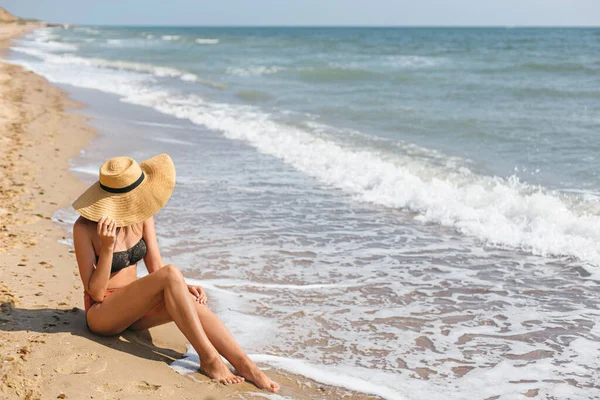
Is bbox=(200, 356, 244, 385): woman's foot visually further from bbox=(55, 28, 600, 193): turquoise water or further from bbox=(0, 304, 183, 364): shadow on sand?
bbox=(55, 28, 600, 193): turquoise water

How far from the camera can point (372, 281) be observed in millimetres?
5688

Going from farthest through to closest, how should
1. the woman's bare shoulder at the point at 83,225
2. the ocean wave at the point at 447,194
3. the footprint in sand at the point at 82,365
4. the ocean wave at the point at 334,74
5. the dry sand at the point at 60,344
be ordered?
1. the ocean wave at the point at 334,74
2. the ocean wave at the point at 447,194
3. the woman's bare shoulder at the point at 83,225
4. the footprint in sand at the point at 82,365
5. the dry sand at the point at 60,344

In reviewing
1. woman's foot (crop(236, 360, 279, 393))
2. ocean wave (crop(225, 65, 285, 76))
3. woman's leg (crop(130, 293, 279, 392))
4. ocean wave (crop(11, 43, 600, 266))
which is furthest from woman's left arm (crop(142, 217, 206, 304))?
ocean wave (crop(225, 65, 285, 76))

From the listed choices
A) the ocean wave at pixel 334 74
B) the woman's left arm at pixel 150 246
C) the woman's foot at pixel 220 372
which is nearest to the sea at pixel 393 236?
the woman's foot at pixel 220 372

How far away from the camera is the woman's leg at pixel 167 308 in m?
3.88

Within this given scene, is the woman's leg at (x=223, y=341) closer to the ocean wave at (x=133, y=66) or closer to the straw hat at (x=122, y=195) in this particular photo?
the straw hat at (x=122, y=195)

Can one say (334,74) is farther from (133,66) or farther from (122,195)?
(122,195)

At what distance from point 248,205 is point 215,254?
6.01 ft

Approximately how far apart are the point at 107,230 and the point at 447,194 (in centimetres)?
563

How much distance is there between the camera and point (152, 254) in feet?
14.2

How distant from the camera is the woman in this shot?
3.88 metres

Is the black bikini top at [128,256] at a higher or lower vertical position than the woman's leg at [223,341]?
higher

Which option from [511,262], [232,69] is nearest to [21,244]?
[511,262]

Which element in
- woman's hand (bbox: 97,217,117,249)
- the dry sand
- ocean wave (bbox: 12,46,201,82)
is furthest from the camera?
ocean wave (bbox: 12,46,201,82)
